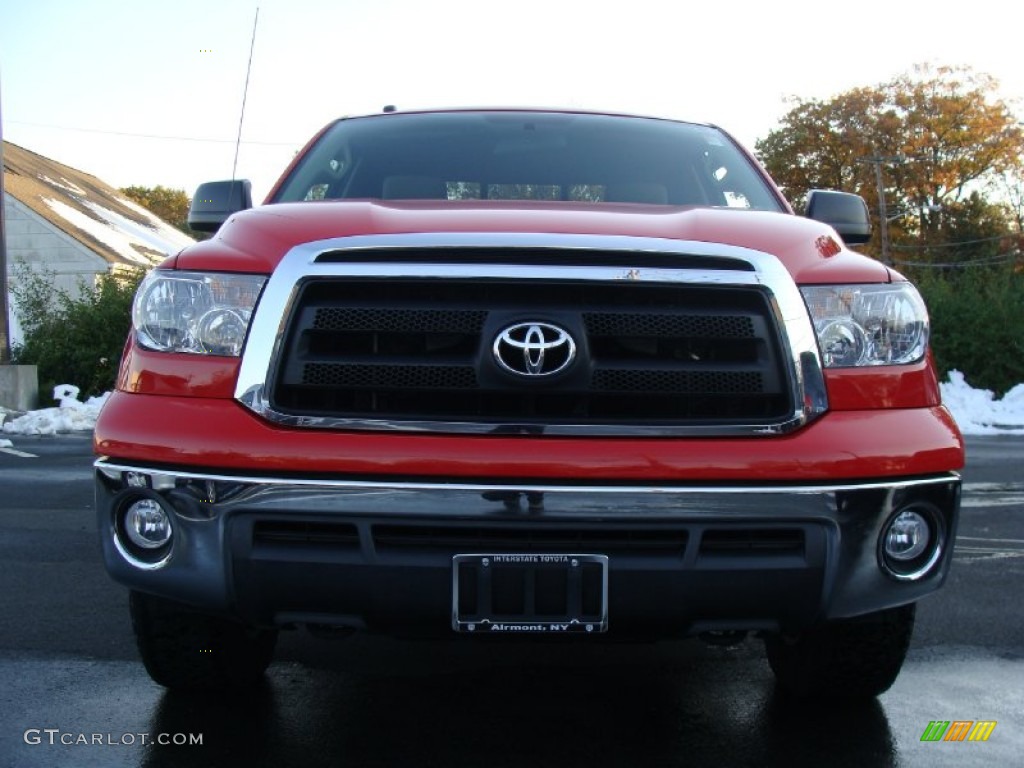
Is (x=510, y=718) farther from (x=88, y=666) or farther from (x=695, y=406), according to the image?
(x=88, y=666)

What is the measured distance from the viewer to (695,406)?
2.85 metres

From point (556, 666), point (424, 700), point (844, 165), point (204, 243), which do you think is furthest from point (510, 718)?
point (844, 165)

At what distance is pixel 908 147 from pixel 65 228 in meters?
32.5

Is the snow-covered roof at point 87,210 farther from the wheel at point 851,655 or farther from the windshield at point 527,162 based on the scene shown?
the wheel at point 851,655

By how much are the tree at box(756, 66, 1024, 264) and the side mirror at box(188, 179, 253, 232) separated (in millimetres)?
45422

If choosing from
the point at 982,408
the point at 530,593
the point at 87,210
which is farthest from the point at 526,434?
the point at 87,210

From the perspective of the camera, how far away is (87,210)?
138 feet

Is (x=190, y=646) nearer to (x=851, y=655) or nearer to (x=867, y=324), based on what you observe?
(x=851, y=655)

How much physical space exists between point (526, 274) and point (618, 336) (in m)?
0.26

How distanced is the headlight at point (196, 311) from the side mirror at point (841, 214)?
7.26 feet

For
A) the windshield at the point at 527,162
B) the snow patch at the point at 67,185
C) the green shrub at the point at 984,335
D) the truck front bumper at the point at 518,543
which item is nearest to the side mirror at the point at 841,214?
the windshield at the point at 527,162

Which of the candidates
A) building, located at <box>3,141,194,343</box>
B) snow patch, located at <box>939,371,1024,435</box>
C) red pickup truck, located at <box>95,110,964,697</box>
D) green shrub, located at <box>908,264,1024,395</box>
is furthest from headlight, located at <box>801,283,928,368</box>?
building, located at <box>3,141,194,343</box>

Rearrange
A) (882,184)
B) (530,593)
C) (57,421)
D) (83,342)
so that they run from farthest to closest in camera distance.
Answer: (882,184) < (83,342) < (57,421) < (530,593)

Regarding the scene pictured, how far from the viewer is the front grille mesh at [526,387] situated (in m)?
2.79
